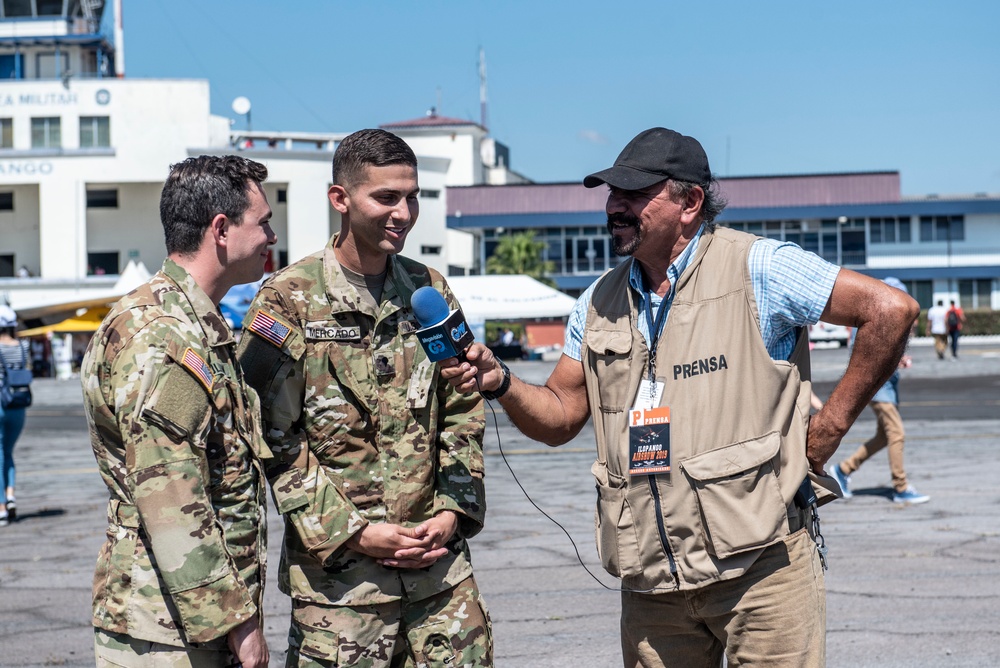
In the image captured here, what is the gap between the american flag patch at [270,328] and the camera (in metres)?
3.54

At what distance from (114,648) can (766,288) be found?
85.9 inches

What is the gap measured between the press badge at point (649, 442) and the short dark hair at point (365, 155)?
1099mm

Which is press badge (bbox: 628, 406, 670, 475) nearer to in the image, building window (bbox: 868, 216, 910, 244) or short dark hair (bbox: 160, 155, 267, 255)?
short dark hair (bbox: 160, 155, 267, 255)

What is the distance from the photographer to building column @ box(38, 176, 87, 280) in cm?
6234

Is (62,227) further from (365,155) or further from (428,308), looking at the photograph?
(428,308)

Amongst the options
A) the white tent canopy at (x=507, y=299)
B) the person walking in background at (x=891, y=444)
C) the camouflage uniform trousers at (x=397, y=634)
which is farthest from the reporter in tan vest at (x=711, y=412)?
the white tent canopy at (x=507, y=299)

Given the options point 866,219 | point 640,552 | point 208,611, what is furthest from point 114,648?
point 866,219

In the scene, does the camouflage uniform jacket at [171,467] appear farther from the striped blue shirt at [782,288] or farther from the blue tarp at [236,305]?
the blue tarp at [236,305]

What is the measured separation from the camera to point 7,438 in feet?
34.1

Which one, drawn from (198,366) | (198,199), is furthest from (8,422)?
(198,366)

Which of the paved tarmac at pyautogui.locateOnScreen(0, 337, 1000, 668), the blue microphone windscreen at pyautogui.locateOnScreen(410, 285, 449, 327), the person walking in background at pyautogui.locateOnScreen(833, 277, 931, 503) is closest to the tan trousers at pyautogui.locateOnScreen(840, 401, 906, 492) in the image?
the person walking in background at pyautogui.locateOnScreen(833, 277, 931, 503)

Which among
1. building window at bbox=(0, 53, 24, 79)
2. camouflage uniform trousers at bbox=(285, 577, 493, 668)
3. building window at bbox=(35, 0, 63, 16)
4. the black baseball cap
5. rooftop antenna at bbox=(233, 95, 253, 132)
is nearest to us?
camouflage uniform trousers at bbox=(285, 577, 493, 668)

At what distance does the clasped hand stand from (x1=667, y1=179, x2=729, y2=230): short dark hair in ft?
4.31

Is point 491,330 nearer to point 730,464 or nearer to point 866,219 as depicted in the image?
point 866,219
